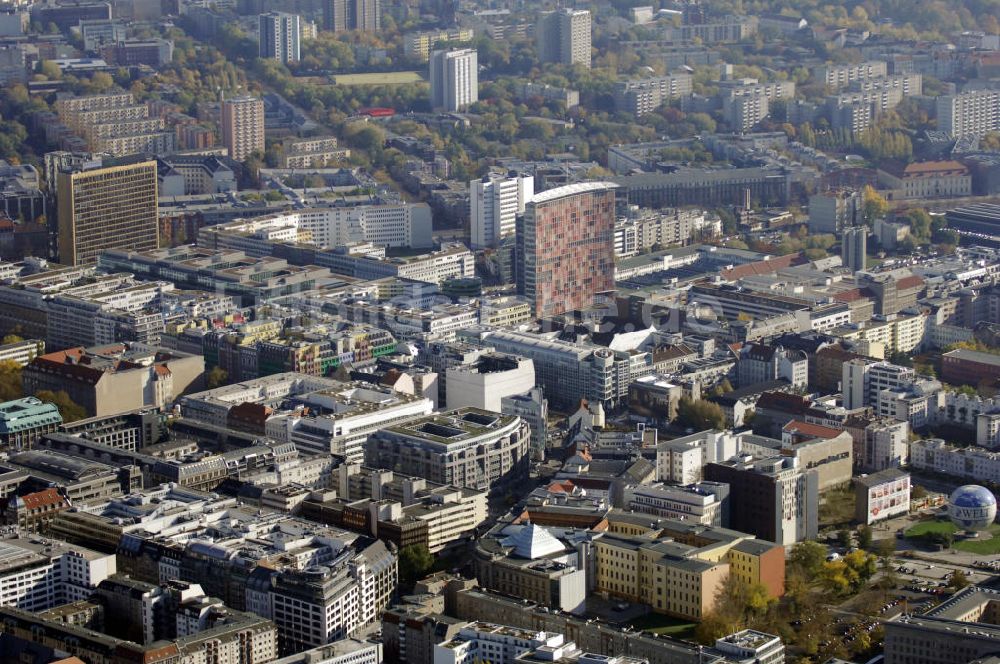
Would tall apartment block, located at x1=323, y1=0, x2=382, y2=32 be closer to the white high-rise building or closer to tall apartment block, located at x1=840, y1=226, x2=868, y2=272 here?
the white high-rise building

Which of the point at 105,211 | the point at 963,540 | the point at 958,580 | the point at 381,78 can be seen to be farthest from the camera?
the point at 381,78

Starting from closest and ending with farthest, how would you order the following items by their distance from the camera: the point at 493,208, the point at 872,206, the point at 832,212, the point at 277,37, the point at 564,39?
the point at 493,208
the point at 832,212
the point at 872,206
the point at 277,37
the point at 564,39

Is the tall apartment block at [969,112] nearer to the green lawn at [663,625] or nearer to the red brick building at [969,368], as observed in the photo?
the red brick building at [969,368]

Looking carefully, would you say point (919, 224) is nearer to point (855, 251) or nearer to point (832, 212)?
point (832, 212)

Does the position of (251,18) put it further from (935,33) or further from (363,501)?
(363,501)

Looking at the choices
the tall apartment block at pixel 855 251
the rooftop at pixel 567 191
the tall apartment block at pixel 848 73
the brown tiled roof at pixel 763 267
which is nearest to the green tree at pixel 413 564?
the rooftop at pixel 567 191

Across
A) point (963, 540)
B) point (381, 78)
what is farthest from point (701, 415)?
point (381, 78)

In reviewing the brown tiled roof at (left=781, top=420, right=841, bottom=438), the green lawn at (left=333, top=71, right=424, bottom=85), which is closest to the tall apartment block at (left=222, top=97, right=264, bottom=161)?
the green lawn at (left=333, top=71, right=424, bottom=85)
